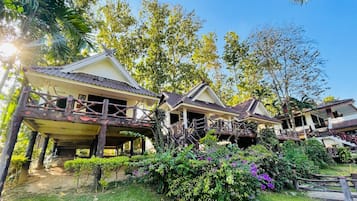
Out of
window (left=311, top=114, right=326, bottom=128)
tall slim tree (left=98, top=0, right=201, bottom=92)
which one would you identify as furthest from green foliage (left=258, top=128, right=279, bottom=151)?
window (left=311, top=114, right=326, bottom=128)

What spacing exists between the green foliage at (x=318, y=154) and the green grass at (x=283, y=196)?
25.4ft

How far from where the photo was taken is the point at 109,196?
5660mm

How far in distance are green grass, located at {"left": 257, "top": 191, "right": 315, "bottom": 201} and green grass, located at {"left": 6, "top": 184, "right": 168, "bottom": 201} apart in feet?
10.7

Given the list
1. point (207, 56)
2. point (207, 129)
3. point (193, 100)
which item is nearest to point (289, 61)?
point (207, 56)

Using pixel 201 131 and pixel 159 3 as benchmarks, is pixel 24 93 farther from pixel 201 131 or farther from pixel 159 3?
pixel 159 3

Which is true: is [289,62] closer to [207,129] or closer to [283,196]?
[207,129]

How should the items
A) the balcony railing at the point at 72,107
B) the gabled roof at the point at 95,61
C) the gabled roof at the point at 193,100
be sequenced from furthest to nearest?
the gabled roof at the point at 193,100
the gabled roof at the point at 95,61
the balcony railing at the point at 72,107

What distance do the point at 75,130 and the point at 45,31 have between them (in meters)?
4.91

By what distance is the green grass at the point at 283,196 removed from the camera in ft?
19.2

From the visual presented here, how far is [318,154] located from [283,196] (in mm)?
9583

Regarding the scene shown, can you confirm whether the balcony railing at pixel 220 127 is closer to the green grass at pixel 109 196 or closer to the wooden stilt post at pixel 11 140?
the green grass at pixel 109 196

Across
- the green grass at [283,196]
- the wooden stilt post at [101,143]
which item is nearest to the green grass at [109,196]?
the wooden stilt post at [101,143]

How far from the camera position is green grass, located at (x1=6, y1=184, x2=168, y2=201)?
5.45 metres

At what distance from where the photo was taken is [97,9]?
1962 cm
